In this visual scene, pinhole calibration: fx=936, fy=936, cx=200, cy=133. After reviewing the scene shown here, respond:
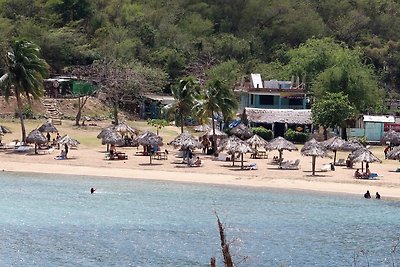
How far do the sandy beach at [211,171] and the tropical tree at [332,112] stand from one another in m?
7.05

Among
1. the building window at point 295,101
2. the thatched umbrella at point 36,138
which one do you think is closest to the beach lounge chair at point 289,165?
the thatched umbrella at point 36,138

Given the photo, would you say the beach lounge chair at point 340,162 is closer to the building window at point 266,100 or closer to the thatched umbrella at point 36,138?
the thatched umbrella at point 36,138

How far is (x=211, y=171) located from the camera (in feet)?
177

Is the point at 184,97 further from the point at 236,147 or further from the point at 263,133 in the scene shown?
the point at 236,147

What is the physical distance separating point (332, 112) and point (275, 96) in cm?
1092

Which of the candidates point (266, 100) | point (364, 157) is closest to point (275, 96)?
point (266, 100)

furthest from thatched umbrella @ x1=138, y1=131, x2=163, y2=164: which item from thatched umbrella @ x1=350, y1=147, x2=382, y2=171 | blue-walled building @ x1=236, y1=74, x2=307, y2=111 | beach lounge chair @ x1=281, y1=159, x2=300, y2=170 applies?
blue-walled building @ x1=236, y1=74, x2=307, y2=111

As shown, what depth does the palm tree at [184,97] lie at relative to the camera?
61906 millimetres

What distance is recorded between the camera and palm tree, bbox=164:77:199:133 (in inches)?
2437

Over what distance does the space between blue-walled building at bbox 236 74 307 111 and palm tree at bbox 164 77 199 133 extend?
14.4 metres

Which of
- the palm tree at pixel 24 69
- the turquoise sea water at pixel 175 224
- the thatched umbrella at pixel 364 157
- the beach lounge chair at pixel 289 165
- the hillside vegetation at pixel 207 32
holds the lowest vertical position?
the turquoise sea water at pixel 175 224

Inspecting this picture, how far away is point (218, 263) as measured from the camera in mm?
31625

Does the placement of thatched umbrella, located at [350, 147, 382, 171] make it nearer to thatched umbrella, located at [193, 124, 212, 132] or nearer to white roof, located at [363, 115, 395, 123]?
thatched umbrella, located at [193, 124, 212, 132]

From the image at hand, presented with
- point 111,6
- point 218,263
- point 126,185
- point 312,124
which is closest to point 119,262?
point 218,263
